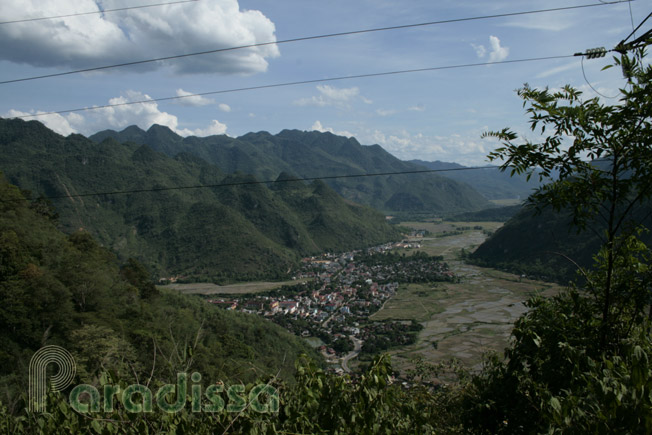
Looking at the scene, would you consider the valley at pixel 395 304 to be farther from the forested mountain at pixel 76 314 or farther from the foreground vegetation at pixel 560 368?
the foreground vegetation at pixel 560 368

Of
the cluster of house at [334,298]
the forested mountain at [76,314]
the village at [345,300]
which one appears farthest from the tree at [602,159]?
the cluster of house at [334,298]

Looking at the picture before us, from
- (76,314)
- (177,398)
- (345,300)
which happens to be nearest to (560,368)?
(177,398)

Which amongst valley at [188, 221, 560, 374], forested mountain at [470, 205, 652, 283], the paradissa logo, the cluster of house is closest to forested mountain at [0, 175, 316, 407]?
the paradissa logo

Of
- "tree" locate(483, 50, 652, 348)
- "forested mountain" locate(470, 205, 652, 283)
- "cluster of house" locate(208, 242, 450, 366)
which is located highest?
"tree" locate(483, 50, 652, 348)

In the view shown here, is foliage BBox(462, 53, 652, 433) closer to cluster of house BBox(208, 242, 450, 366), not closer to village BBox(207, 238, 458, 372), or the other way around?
village BBox(207, 238, 458, 372)

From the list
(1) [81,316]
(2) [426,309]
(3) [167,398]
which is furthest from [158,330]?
(2) [426,309]

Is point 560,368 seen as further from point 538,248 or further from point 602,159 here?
point 538,248

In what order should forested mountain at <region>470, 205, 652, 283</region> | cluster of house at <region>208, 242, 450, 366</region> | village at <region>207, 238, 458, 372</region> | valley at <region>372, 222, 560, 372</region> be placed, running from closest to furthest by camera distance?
valley at <region>372, 222, 560, 372</region>, village at <region>207, 238, 458, 372</region>, cluster of house at <region>208, 242, 450, 366</region>, forested mountain at <region>470, 205, 652, 283</region>

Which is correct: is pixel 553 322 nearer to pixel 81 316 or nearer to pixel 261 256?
pixel 81 316
